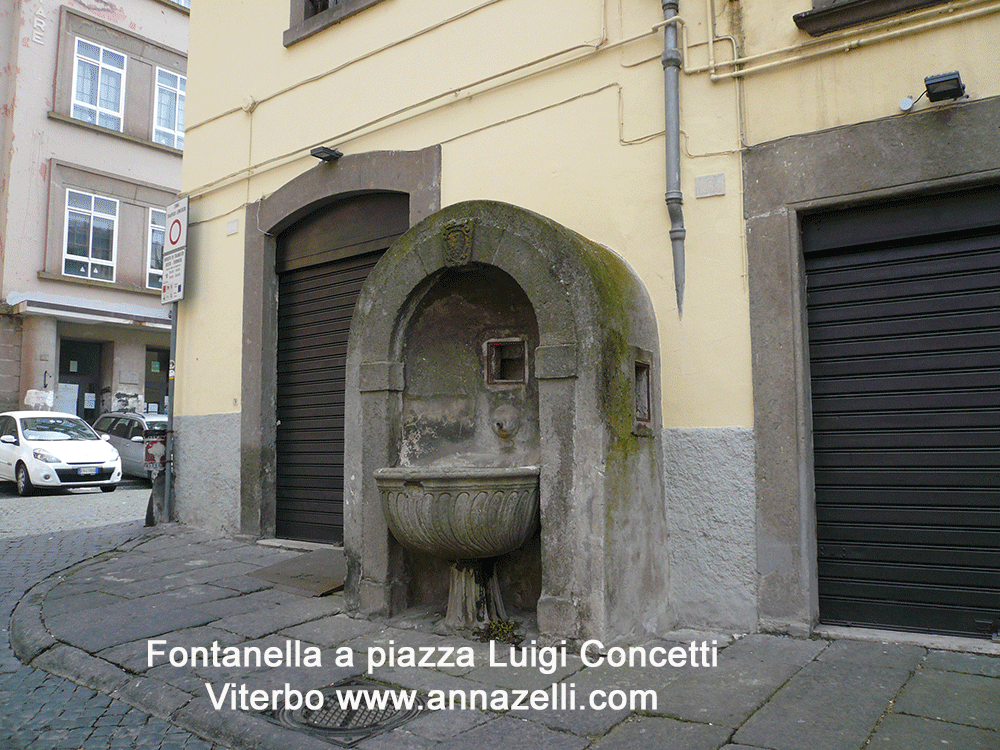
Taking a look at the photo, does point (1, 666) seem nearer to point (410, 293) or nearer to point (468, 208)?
point (410, 293)

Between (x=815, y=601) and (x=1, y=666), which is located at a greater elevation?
(x=815, y=601)

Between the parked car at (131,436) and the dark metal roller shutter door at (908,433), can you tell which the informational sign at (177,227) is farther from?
the parked car at (131,436)

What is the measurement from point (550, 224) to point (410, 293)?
3.57ft

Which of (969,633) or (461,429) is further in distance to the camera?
(461,429)

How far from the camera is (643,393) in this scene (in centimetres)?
471

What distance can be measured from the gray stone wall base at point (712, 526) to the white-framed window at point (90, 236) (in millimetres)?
18294

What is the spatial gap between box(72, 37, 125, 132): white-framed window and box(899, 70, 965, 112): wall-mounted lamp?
20.1 meters

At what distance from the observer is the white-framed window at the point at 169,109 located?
2031 centimetres

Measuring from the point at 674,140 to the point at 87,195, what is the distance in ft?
60.3

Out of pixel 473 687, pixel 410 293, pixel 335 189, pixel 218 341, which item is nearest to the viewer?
pixel 473 687

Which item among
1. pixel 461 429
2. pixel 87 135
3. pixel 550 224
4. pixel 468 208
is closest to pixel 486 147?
pixel 468 208

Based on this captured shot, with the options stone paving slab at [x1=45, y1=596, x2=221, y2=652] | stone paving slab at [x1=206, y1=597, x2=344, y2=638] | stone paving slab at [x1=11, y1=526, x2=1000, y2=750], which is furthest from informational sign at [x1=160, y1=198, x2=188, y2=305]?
stone paving slab at [x1=206, y1=597, x2=344, y2=638]

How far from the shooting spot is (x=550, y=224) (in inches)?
173

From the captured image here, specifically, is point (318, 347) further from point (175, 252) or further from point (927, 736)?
point (927, 736)
